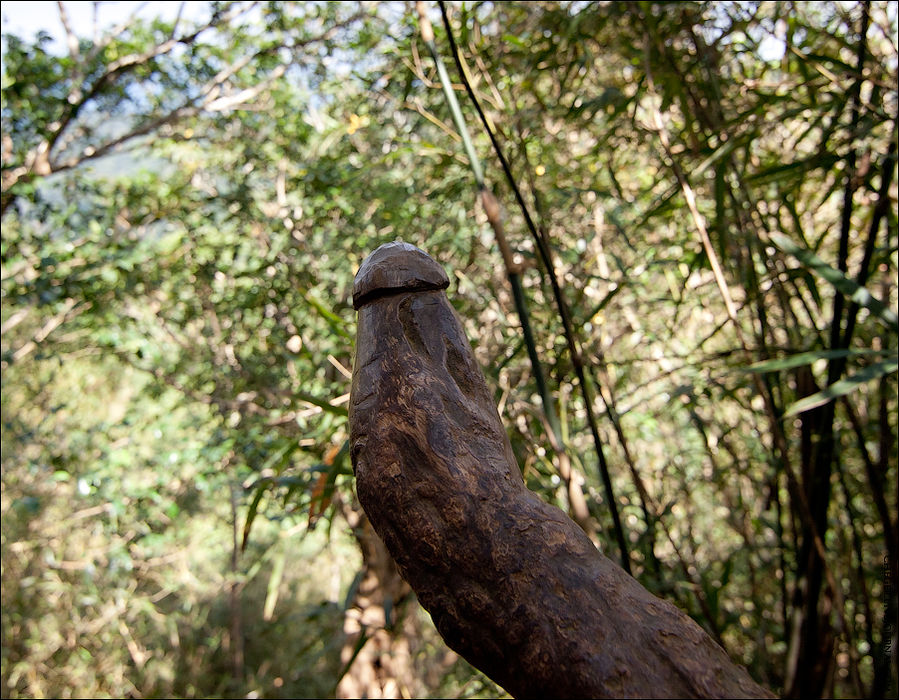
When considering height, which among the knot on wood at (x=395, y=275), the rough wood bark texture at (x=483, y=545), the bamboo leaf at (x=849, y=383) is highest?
the bamboo leaf at (x=849, y=383)

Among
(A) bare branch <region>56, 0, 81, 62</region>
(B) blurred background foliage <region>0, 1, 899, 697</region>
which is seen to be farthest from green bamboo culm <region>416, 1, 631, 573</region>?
(A) bare branch <region>56, 0, 81, 62</region>

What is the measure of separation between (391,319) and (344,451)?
41 cm

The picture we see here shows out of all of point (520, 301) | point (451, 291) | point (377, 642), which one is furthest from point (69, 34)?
point (520, 301)

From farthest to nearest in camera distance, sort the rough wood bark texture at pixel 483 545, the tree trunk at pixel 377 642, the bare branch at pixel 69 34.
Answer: the bare branch at pixel 69 34 → the tree trunk at pixel 377 642 → the rough wood bark texture at pixel 483 545

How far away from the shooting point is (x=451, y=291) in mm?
1802

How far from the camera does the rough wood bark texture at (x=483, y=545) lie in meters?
0.46

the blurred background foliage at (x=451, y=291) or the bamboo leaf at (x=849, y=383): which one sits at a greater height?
the blurred background foliage at (x=451, y=291)

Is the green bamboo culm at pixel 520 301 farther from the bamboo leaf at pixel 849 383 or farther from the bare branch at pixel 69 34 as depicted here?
the bare branch at pixel 69 34

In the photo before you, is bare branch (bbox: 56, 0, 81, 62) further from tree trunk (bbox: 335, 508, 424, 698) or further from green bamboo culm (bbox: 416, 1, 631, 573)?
green bamboo culm (bbox: 416, 1, 631, 573)

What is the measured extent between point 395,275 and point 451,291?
45.5 inches

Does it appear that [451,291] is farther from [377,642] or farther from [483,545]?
[483,545]

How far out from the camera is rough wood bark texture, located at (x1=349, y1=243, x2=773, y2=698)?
18.2 inches

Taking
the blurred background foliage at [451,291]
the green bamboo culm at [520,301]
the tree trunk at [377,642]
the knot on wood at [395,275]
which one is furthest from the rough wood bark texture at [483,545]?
the tree trunk at [377,642]

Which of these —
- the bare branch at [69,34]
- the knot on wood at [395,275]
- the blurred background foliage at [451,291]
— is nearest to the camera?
the knot on wood at [395,275]
